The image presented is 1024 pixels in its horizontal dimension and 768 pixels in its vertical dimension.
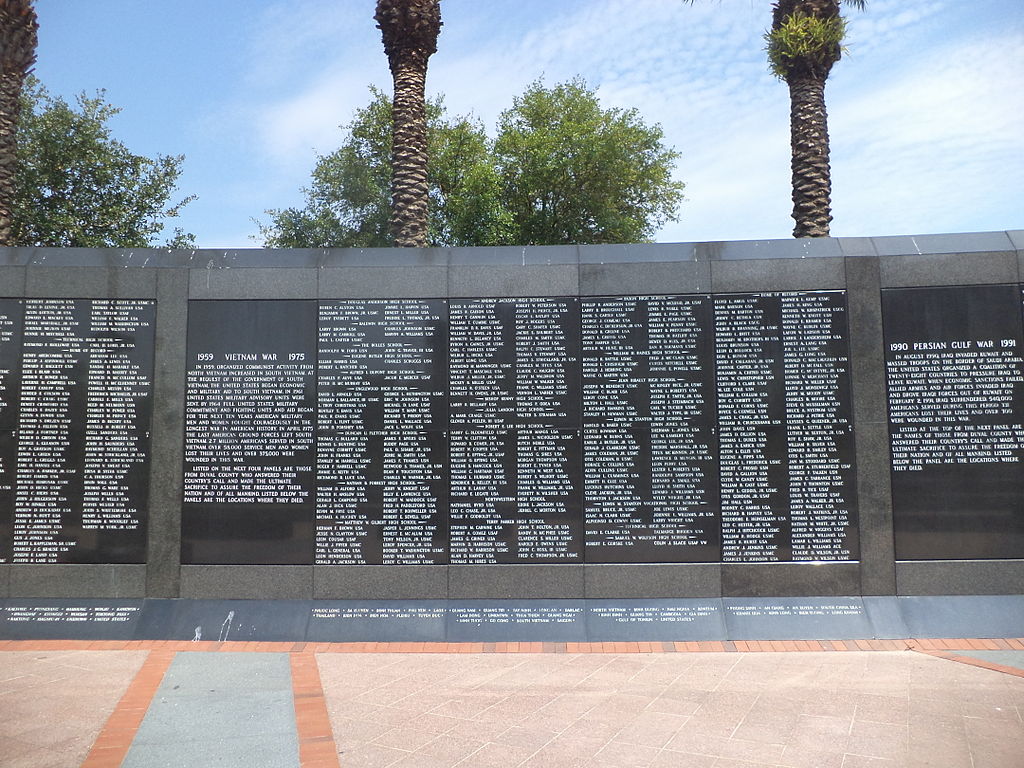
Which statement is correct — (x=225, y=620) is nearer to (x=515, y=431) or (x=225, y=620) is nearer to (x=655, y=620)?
(x=515, y=431)

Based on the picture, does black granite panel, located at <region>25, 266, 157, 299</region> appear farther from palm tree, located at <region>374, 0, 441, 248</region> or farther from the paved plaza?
palm tree, located at <region>374, 0, 441, 248</region>

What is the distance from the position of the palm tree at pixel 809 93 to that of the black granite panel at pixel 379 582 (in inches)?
283

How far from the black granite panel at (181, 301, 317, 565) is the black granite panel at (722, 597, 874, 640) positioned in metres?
4.43

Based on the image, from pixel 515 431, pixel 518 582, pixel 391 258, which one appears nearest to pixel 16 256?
pixel 391 258

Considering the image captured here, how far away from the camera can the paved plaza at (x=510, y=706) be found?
16.0ft

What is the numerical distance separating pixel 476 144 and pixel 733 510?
63.0 ft

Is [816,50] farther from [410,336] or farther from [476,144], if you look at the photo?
[476,144]

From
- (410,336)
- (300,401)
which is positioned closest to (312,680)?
(300,401)

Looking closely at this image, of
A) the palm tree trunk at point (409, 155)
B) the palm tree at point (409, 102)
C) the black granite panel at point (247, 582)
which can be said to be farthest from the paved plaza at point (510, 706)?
the palm tree at point (409, 102)

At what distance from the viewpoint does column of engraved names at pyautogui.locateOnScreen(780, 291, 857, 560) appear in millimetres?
8039

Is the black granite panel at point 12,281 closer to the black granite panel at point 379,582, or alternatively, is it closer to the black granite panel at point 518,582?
the black granite panel at point 379,582

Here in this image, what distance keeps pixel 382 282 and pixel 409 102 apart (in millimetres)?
4894

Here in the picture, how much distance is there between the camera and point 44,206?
20219mm

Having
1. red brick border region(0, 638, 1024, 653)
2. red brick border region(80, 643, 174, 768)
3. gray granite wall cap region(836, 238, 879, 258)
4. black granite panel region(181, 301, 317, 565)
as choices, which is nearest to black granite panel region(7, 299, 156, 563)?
black granite panel region(181, 301, 317, 565)
